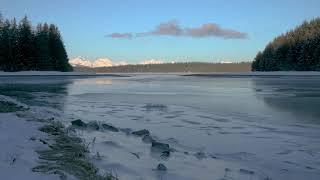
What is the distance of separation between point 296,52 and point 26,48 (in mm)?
60462

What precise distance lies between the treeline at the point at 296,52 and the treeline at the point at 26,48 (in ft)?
175

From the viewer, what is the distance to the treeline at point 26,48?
92562 millimetres

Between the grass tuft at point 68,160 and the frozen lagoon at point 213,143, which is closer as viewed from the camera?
the grass tuft at point 68,160

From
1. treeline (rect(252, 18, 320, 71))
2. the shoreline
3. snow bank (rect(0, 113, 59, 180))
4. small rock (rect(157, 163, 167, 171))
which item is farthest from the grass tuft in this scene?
treeline (rect(252, 18, 320, 71))

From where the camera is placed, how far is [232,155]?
1123 cm

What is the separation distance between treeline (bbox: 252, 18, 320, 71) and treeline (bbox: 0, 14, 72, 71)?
2103 inches

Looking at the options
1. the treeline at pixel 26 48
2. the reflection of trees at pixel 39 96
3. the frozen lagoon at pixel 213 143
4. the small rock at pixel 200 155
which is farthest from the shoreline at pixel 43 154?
the treeline at pixel 26 48

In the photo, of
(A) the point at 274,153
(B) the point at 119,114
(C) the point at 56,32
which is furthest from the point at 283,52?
(A) the point at 274,153

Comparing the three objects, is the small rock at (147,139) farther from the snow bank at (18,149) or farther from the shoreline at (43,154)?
the snow bank at (18,149)

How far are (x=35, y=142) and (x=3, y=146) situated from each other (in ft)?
4.65

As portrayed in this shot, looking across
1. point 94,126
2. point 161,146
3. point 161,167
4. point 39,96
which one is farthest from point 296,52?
point 161,167

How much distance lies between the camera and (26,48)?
94438mm

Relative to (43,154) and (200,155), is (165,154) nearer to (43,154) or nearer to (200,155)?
(200,155)

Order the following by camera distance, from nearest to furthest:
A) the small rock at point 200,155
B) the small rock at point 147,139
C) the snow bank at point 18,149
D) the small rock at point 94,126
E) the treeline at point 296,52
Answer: the snow bank at point 18,149
the small rock at point 200,155
the small rock at point 147,139
the small rock at point 94,126
the treeline at point 296,52
